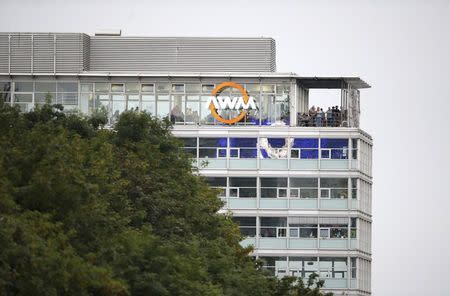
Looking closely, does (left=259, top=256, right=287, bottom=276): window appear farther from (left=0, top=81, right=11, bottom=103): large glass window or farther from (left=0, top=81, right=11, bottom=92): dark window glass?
(left=0, top=81, right=11, bottom=92): dark window glass

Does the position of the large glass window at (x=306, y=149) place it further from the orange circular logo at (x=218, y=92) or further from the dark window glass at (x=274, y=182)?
the orange circular logo at (x=218, y=92)

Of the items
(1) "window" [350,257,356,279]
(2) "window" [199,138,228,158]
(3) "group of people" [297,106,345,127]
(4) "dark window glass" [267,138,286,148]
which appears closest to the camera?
(4) "dark window glass" [267,138,286,148]

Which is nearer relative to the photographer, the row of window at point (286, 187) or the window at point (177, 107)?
the row of window at point (286, 187)

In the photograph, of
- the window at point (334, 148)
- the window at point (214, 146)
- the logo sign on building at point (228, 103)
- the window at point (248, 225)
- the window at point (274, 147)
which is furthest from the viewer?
the window at point (248, 225)

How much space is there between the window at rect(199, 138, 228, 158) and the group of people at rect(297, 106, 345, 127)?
20.0 ft

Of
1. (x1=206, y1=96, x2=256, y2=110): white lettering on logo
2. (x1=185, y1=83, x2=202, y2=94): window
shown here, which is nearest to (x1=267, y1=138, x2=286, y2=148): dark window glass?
(x1=206, y1=96, x2=256, y2=110): white lettering on logo

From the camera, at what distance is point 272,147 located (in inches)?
7175

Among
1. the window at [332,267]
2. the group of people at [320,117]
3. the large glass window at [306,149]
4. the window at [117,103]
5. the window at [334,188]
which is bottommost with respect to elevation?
the window at [332,267]

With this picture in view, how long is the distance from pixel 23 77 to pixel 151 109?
10105 millimetres

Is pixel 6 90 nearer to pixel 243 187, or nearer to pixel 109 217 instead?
pixel 243 187

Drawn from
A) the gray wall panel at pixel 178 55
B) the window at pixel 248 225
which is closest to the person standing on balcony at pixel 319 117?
the gray wall panel at pixel 178 55

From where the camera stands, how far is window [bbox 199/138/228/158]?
18250 centimetres

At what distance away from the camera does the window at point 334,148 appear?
598ft

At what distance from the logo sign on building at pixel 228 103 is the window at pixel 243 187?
4.47m
